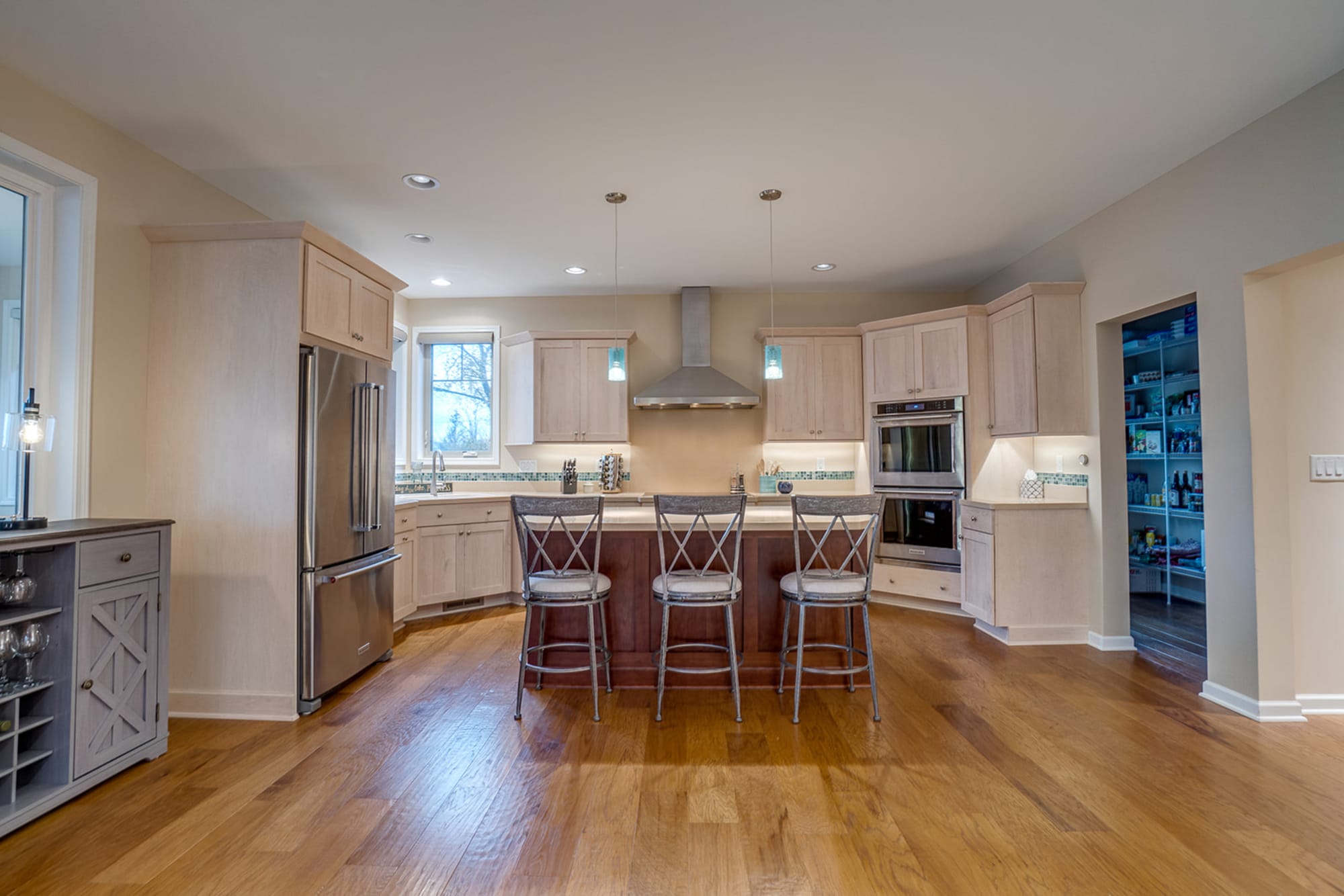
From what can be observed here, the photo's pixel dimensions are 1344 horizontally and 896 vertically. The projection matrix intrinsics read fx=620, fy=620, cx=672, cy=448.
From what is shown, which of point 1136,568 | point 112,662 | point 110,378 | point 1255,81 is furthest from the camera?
point 1136,568

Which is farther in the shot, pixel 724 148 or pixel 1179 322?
pixel 1179 322

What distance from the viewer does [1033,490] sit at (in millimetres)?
4484

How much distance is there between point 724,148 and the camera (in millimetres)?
3055

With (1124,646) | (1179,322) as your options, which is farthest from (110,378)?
(1179,322)

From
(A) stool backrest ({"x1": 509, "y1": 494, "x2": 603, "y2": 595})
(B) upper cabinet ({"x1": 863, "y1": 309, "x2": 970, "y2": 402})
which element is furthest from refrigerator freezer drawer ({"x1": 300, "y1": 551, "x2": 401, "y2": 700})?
(B) upper cabinet ({"x1": 863, "y1": 309, "x2": 970, "y2": 402})

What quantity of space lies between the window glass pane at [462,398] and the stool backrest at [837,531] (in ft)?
11.5

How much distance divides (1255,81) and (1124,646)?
3.11m

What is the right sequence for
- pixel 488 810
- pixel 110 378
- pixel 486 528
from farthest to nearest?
1. pixel 486 528
2. pixel 110 378
3. pixel 488 810

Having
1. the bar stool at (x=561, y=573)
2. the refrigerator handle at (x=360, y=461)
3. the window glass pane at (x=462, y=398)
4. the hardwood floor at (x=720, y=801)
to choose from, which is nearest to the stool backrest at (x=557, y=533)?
the bar stool at (x=561, y=573)

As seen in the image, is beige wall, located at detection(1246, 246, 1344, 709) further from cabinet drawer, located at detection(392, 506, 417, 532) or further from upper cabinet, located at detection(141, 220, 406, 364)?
cabinet drawer, located at detection(392, 506, 417, 532)

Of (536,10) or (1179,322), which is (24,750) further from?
(1179,322)

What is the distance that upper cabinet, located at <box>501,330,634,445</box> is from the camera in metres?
5.38

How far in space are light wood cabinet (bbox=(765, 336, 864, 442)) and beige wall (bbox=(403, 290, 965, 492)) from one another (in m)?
0.28

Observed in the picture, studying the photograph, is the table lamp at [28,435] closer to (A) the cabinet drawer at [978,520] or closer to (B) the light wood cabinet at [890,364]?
(A) the cabinet drawer at [978,520]
